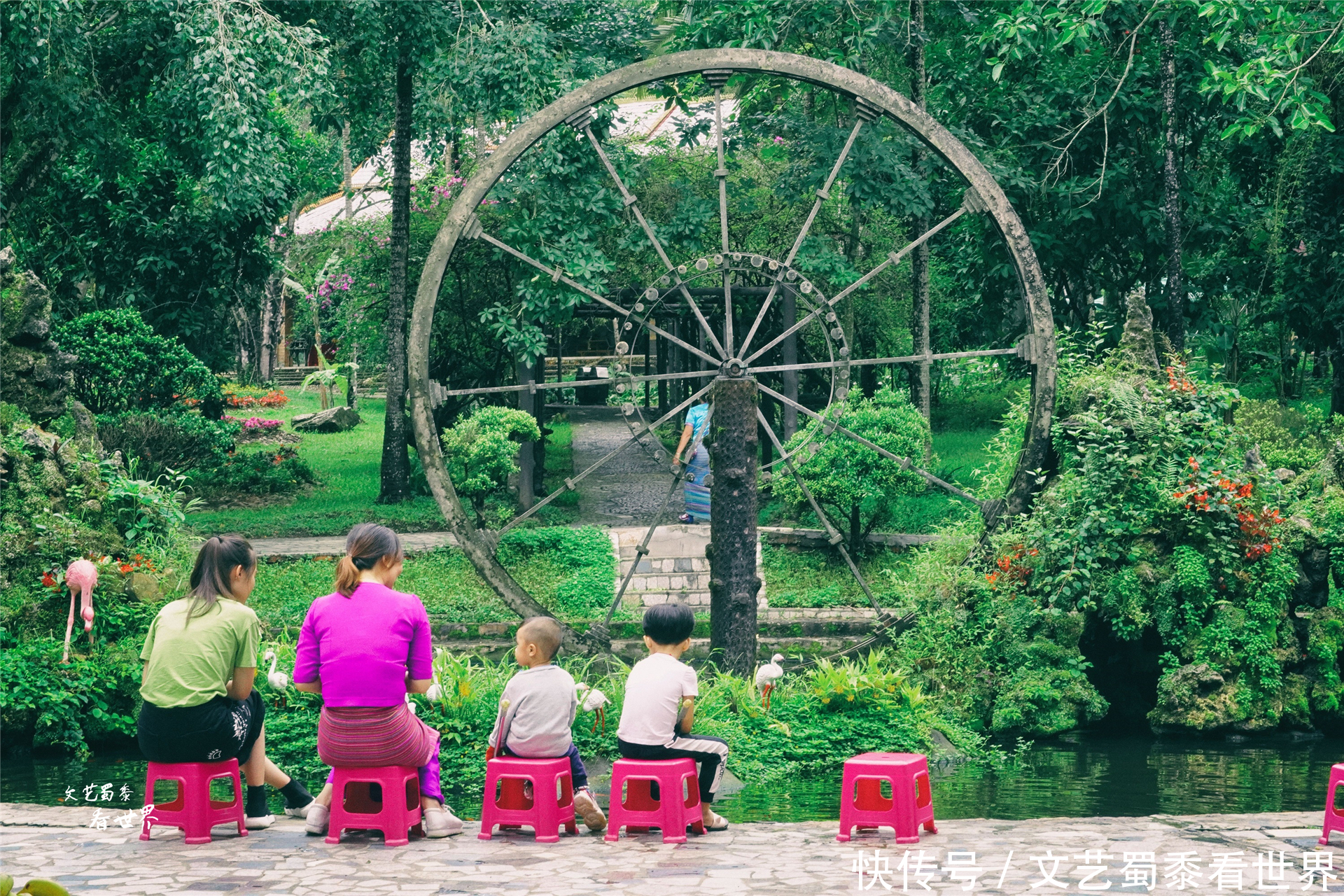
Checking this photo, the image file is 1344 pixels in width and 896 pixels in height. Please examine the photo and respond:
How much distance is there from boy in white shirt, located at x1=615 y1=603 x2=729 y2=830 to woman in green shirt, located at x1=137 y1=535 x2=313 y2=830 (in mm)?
1511

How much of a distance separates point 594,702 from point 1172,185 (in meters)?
9.89

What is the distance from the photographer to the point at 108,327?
15.1 metres

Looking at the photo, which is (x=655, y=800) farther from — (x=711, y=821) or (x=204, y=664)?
(x=204, y=664)

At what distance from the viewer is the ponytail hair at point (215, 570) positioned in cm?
540

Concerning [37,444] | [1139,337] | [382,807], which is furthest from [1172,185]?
[382,807]

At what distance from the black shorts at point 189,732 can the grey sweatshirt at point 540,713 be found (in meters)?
1.08

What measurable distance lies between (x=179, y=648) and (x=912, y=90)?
38.0 feet

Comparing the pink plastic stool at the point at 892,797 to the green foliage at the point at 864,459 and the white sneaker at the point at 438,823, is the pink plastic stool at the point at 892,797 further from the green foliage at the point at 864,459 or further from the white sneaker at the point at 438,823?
the green foliage at the point at 864,459

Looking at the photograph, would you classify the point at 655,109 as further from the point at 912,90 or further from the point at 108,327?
the point at 108,327

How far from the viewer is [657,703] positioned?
5.57m

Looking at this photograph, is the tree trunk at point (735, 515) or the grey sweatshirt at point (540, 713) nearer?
the grey sweatshirt at point (540, 713)

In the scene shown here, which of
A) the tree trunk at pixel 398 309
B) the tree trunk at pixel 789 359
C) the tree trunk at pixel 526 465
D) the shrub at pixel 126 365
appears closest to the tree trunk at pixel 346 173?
the tree trunk at pixel 398 309

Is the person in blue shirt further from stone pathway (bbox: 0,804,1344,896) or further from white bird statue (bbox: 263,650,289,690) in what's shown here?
stone pathway (bbox: 0,804,1344,896)

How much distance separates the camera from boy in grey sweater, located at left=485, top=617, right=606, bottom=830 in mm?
5566
